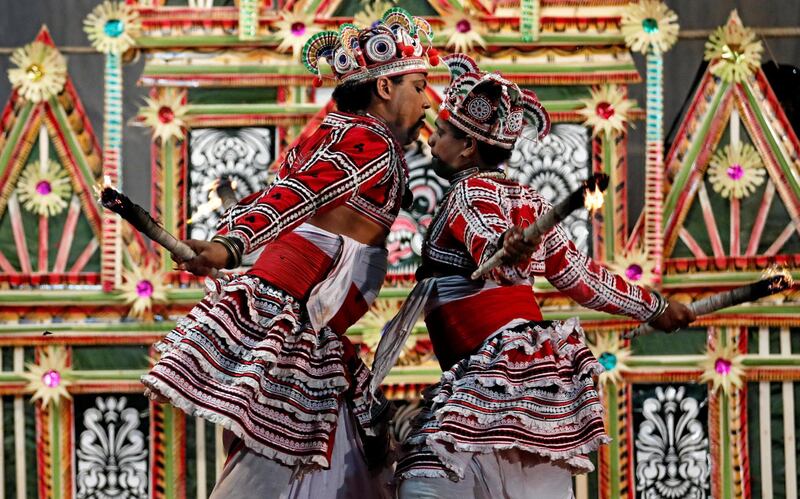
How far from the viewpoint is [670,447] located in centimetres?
481

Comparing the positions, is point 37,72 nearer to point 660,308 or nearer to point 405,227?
point 405,227

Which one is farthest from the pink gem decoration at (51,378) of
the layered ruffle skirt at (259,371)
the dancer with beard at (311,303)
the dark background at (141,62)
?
the layered ruffle skirt at (259,371)

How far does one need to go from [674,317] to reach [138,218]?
Answer: 1538 millimetres

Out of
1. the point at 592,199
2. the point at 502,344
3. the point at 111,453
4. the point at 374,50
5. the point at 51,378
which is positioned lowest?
the point at 111,453

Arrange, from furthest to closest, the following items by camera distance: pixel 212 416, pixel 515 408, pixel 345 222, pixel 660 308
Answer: pixel 660 308, pixel 345 222, pixel 515 408, pixel 212 416

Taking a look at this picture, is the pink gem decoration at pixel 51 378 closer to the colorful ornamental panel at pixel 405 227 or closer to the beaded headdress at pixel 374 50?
the colorful ornamental panel at pixel 405 227

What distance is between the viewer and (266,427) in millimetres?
3266

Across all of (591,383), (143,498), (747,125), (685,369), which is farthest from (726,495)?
(143,498)

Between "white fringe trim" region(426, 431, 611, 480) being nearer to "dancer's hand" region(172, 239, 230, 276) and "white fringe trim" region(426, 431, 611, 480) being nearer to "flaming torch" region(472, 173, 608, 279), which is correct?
"flaming torch" region(472, 173, 608, 279)

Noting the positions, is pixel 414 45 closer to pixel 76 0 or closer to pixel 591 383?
pixel 591 383

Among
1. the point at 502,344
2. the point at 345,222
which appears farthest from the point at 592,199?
the point at 345,222

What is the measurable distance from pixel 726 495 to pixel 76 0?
120 inches

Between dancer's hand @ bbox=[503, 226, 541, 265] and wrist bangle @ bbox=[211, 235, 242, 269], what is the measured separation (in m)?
0.62

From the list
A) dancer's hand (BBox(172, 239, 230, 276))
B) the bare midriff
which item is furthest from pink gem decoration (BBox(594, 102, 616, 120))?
dancer's hand (BBox(172, 239, 230, 276))
